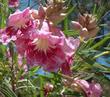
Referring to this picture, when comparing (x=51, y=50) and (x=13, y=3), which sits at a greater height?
(x=51, y=50)

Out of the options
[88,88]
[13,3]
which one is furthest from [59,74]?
[13,3]

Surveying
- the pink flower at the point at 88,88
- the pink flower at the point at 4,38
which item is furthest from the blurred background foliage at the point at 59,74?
the pink flower at the point at 4,38

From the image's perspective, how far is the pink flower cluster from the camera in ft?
3.03

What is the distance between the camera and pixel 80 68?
129 centimetres

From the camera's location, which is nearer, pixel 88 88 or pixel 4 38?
pixel 4 38

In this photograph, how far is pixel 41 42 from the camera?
959 millimetres

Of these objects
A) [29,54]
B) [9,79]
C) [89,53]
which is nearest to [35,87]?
[9,79]

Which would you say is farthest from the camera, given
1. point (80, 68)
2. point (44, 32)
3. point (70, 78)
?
point (80, 68)

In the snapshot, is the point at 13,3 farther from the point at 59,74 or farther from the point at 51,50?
the point at 51,50

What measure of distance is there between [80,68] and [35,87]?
17cm

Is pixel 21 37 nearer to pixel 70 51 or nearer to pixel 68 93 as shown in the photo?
pixel 70 51

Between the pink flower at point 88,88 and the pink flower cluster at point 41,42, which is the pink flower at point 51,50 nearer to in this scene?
the pink flower cluster at point 41,42

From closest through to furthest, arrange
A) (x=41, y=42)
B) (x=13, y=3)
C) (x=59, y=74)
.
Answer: (x=41, y=42), (x=59, y=74), (x=13, y=3)

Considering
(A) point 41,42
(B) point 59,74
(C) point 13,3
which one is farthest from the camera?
(C) point 13,3
